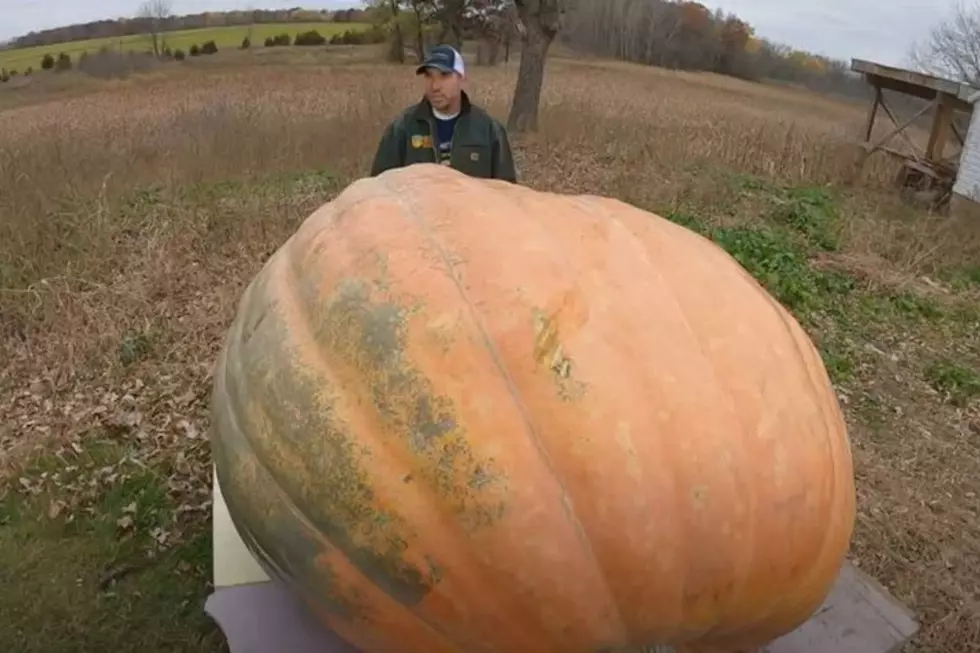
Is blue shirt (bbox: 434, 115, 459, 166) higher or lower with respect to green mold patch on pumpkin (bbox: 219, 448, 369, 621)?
higher

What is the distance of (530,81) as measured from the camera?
12.5 metres

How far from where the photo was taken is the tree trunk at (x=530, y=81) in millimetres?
12461

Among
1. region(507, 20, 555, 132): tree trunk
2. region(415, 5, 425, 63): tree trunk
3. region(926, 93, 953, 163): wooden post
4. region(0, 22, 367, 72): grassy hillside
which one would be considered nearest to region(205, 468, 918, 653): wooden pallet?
region(507, 20, 555, 132): tree trunk

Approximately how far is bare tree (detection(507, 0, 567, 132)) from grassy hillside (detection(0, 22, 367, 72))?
20250mm

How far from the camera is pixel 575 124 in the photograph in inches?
484

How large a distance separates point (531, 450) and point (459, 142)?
8.45 feet

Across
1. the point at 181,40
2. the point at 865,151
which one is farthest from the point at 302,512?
the point at 181,40

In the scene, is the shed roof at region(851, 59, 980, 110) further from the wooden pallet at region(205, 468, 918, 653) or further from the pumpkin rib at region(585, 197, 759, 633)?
the pumpkin rib at region(585, 197, 759, 633)

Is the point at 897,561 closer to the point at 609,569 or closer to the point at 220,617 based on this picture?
the point at 609,569

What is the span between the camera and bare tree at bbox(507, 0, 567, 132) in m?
12.5

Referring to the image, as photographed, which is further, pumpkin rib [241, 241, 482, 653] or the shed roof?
the shed roof

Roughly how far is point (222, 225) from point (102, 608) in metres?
3.60

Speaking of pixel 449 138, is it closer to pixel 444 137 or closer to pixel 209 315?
pixel 444 137

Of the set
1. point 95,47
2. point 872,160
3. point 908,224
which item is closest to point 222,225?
point 908,224
